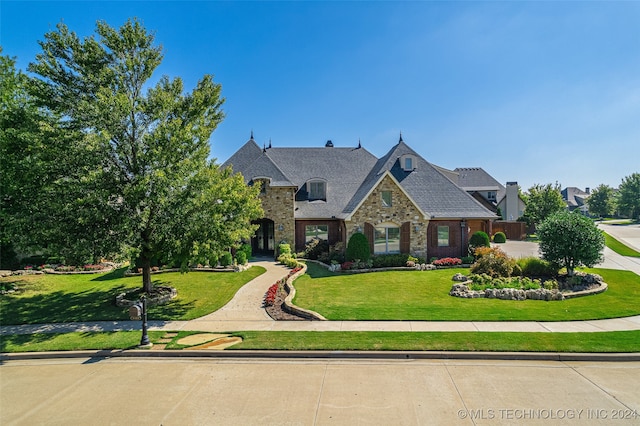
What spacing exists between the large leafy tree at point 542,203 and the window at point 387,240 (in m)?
26.7

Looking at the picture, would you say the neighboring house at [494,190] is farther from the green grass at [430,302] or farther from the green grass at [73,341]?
the green grass at [73,341]

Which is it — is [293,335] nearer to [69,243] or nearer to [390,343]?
[390,343]

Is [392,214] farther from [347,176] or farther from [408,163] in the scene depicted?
[347,176]

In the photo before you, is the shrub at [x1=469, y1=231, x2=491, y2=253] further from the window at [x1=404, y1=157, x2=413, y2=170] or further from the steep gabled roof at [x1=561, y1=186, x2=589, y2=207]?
the steep gabled roof at [x1=561, y1=186, x2=589, y2=207]

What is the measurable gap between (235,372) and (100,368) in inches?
144

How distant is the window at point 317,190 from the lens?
1137 inches

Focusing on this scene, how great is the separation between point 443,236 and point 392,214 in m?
4.13

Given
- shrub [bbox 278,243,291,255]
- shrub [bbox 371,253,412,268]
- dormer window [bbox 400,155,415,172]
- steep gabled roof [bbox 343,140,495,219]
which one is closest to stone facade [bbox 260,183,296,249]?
shrub [bbox 278,243,291,255]

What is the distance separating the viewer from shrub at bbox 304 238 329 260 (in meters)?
25.9

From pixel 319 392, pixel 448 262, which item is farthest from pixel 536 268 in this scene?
pixel 319 392

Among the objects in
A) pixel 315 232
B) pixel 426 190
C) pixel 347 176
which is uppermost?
pixel 347 176

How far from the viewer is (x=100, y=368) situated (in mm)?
8906

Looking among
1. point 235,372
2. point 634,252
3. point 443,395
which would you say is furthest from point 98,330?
point 634,252

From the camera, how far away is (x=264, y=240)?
2908 centimetres
